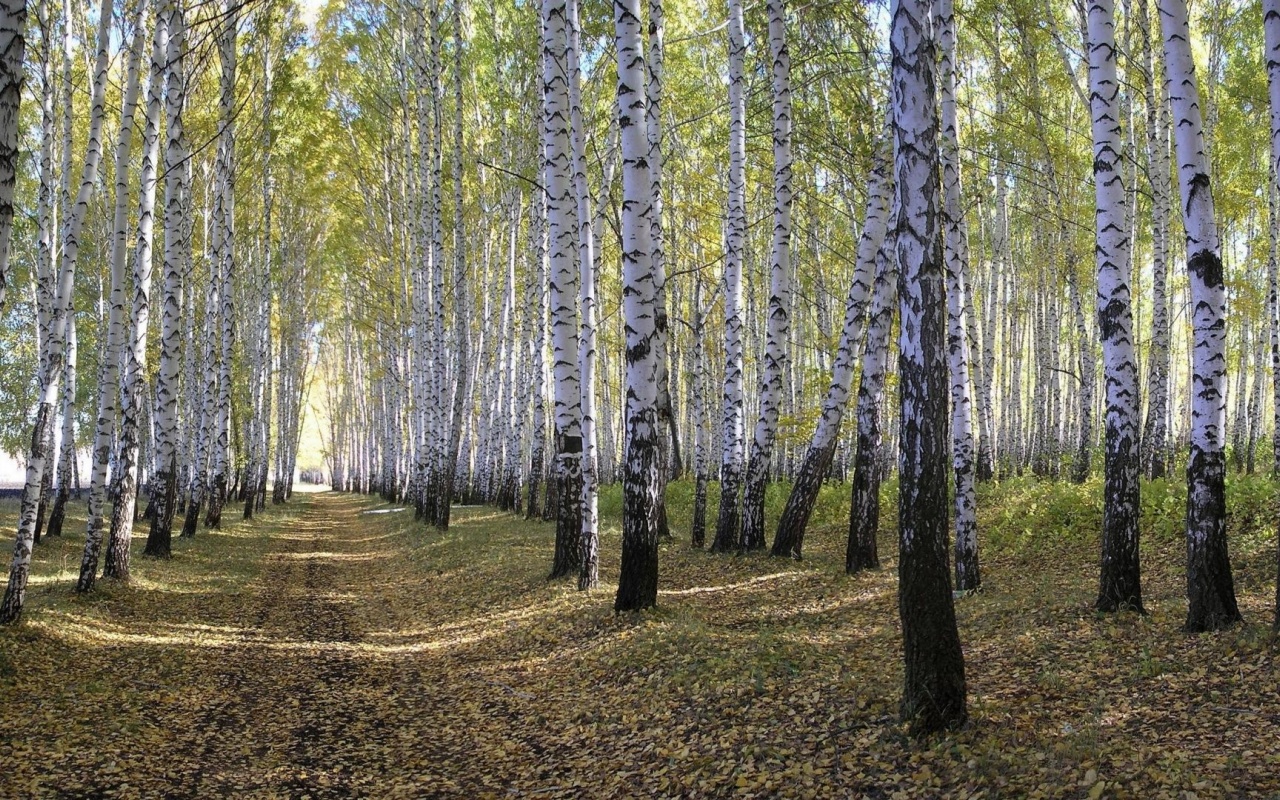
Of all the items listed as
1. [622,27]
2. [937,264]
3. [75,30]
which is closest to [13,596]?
[622,27]

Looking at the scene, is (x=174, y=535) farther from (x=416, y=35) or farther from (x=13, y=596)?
(x=416, y=35)

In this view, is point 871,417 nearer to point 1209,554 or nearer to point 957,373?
point 957,373

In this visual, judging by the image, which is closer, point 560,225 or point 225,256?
point 560,225


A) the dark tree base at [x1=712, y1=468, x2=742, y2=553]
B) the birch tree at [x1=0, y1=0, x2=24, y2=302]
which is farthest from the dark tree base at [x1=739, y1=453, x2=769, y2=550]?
the birch tree at [x1=0, y1=0, x2=24, y2=302]

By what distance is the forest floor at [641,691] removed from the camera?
13.9ft

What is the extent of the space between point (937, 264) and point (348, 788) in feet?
15.6

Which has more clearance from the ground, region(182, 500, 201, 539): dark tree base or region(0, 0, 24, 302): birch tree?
region(0, 0, 24, 302): birch tree

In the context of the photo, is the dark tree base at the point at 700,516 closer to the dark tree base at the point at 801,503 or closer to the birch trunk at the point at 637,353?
the dark tree base at the point at 801,503

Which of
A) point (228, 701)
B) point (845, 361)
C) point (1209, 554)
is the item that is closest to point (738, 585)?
point (845, 361)

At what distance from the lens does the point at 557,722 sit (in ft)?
19.4

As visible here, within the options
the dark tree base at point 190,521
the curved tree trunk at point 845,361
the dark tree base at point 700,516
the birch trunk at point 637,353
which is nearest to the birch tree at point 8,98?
the birch trunk at point 637,353

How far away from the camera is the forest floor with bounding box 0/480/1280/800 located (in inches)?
167

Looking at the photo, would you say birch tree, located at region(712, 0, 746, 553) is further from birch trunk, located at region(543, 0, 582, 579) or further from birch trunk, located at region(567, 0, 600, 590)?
birch trunk, located at region(543, 0, 582, 579)

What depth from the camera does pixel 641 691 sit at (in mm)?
6035
